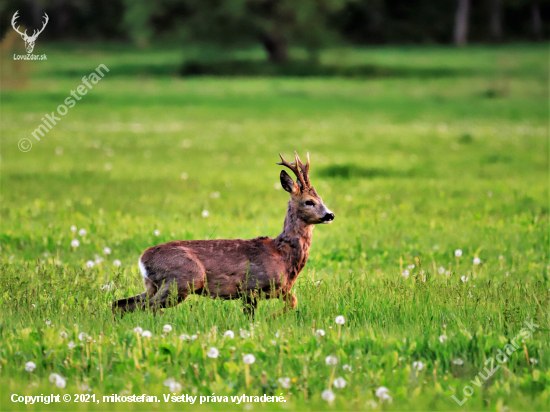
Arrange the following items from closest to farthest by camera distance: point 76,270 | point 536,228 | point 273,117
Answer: point 76,270
point 536,228
point 273,117

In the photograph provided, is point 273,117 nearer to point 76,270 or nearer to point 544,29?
point 76,270

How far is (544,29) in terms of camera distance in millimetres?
86000

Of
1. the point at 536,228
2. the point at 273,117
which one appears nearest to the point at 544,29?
the point at 273,117

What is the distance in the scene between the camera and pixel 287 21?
58.0 metres

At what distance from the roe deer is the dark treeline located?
169ft

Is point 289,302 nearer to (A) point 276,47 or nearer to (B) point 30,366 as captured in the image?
(B) point 30,366

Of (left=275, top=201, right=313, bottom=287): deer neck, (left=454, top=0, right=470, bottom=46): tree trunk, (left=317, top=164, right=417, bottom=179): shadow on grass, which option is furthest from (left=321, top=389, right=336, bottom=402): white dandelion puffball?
(left=454, top=0, right=470, bottom=46): tree trunk

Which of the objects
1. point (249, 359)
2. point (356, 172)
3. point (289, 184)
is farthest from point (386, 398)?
point (356, 172)

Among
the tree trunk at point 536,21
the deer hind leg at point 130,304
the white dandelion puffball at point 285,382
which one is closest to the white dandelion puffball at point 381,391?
the white dandelion puffball at point 285,382

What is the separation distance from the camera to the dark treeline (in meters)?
57.6

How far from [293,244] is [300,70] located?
51.2m

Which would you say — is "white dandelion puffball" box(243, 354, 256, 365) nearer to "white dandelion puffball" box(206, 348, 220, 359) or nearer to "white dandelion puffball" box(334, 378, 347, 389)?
"white dandelion puffball" box(206, 348, 220, 359)

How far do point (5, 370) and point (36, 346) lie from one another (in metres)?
0.31

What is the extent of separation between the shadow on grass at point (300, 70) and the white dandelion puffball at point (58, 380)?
2040 inches
